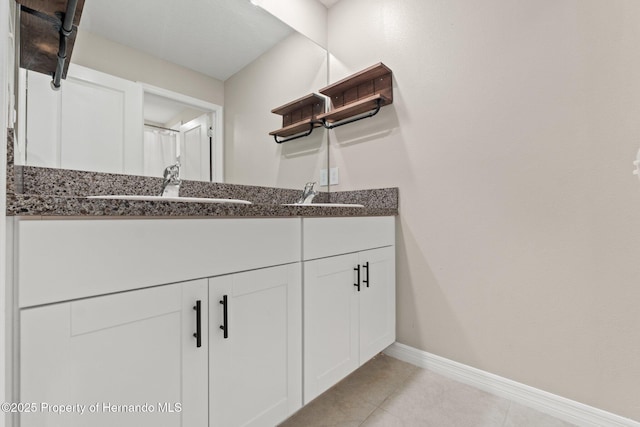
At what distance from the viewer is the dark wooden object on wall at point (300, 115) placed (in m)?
1.88

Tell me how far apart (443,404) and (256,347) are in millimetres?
906

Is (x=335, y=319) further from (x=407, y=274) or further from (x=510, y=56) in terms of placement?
(x=510, y=56)

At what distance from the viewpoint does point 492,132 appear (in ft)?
4.48

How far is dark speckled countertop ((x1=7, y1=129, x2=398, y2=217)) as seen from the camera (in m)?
0.59

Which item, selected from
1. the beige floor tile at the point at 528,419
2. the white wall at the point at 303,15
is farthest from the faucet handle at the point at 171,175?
the beige floor tile at the point at 528,419

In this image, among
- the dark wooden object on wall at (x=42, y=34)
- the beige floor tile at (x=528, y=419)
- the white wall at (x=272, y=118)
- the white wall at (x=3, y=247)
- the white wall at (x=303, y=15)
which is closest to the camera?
the white wall at (x=3, y=247)

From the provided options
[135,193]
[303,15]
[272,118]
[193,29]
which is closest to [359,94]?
[272,118]

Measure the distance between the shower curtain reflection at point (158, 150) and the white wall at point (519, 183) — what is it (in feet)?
3.62

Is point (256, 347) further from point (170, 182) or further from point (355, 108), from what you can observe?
point (355, 108)

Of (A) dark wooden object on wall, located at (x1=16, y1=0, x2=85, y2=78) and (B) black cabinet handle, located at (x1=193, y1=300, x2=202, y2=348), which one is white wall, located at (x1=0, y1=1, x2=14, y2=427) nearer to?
(B) black cabinet handle, located at (x1=193, y1=300, x2=202, y2=348)

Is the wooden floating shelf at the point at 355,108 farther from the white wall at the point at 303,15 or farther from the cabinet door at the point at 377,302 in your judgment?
the cabinet door at the point at 377,302

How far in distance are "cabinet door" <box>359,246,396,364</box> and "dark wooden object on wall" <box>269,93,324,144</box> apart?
961 mm

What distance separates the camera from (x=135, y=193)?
4.01 feet

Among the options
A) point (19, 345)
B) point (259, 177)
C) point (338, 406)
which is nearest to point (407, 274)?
point (338, 406)
